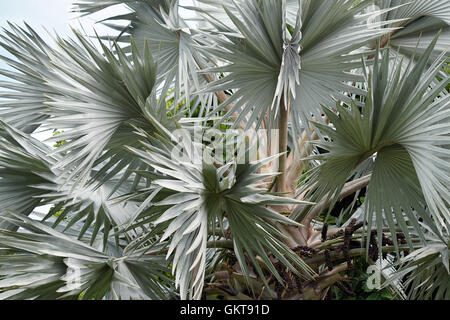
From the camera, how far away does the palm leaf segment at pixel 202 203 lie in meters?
1.99

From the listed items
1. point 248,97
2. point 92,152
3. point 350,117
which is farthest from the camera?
point 248,97

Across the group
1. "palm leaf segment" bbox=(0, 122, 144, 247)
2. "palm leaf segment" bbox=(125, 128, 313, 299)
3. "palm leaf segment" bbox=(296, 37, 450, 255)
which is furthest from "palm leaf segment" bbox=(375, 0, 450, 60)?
"palm leaf segment" bbox=(0, 122, 144, 247)

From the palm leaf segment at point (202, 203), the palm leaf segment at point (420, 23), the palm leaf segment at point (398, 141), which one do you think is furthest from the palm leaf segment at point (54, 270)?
the palm leaf segment at point (420, 23)

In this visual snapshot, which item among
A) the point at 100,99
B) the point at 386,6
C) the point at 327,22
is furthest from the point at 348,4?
the point at 100,99

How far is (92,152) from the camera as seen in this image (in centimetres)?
238

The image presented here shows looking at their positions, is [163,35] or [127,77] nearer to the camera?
[127,77]

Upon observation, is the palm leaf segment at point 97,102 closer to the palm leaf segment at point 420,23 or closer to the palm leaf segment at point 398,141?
the palm leaf segment at point 398,141

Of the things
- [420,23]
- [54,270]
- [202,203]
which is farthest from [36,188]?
[420,23]

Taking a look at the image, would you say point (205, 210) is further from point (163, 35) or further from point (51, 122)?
point (163, 35)

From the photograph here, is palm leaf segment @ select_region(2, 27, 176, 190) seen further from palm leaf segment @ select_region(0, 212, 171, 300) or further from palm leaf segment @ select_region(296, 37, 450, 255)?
palm leaf segment @ select_region(296, 37, 450, 255)

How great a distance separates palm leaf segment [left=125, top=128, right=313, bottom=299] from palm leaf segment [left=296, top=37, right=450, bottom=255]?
1.20 feet

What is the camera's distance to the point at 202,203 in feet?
6.88

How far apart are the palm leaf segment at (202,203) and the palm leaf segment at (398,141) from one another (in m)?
0.37
